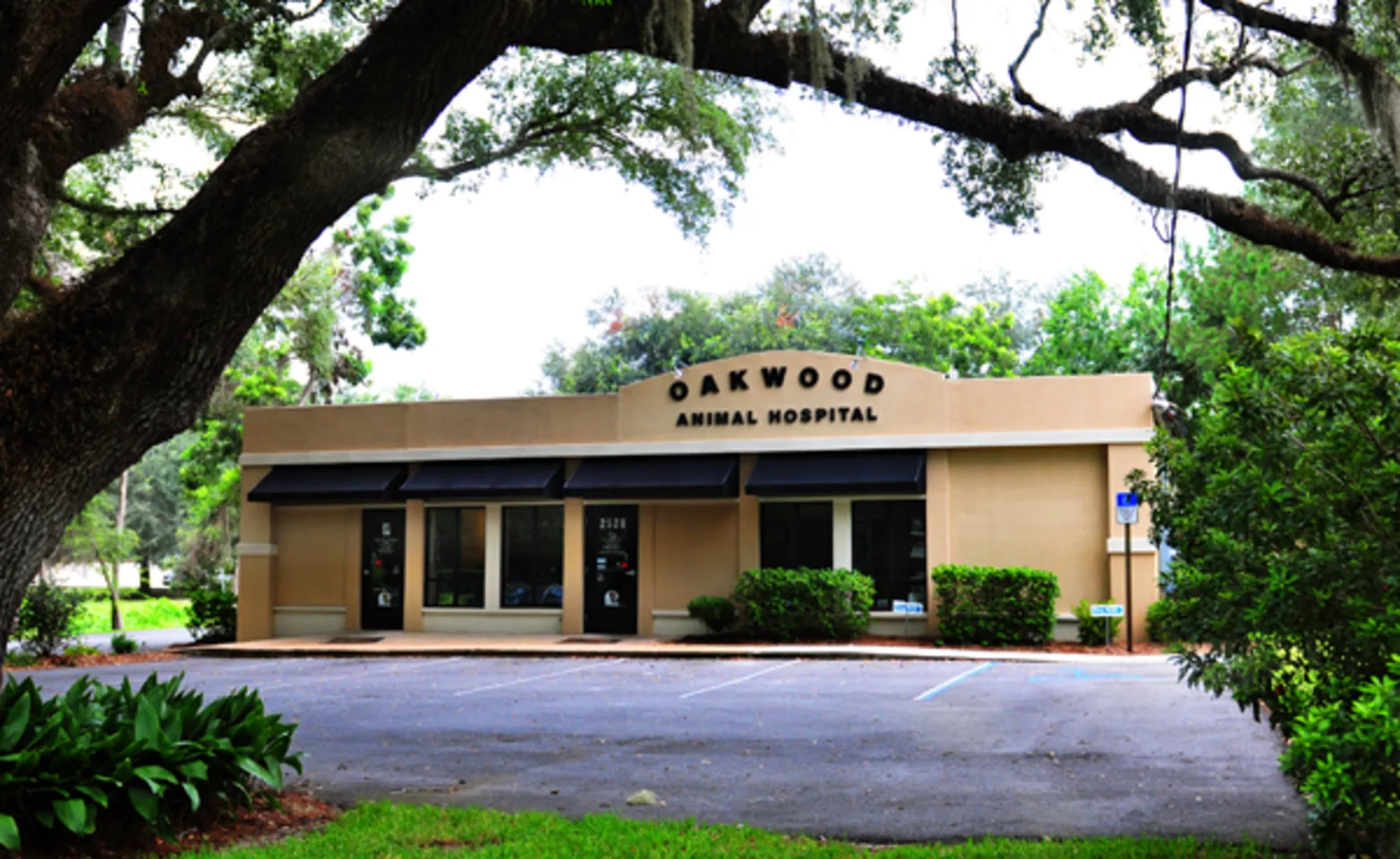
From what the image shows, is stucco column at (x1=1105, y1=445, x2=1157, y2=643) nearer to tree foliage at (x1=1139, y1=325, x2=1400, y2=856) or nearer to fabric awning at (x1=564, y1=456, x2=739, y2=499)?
fabric awning at (x1=564, y1=456, x2=739, y2=499)

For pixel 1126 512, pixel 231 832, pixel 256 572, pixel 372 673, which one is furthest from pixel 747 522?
pixel 231 832

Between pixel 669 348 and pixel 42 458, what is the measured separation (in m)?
45.2

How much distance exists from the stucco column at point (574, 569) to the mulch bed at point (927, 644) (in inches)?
98.6

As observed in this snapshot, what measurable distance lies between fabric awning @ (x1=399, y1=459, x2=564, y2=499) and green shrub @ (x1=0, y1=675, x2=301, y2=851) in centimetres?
1698

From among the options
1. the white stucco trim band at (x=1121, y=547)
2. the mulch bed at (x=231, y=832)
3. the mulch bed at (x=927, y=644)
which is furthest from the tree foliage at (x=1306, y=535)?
the white stucco trim band at (x=1121, y=547)

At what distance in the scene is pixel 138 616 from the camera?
43250 millimetres

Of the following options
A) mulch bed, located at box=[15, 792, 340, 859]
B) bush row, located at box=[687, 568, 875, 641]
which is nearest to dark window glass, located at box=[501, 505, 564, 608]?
bush row, located at box=[687, 568, 875, 641]

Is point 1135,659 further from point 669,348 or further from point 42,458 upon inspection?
point 669,348

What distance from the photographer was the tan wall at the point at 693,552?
2445 centimetres

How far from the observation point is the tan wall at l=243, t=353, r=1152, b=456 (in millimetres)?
22312

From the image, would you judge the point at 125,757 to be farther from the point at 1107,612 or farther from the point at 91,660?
the point at 91,660

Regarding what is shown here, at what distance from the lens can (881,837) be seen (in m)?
7.11

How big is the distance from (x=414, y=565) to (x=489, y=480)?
2.74 m

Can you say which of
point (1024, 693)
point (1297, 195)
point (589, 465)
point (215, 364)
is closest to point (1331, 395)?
point (215, 364)
